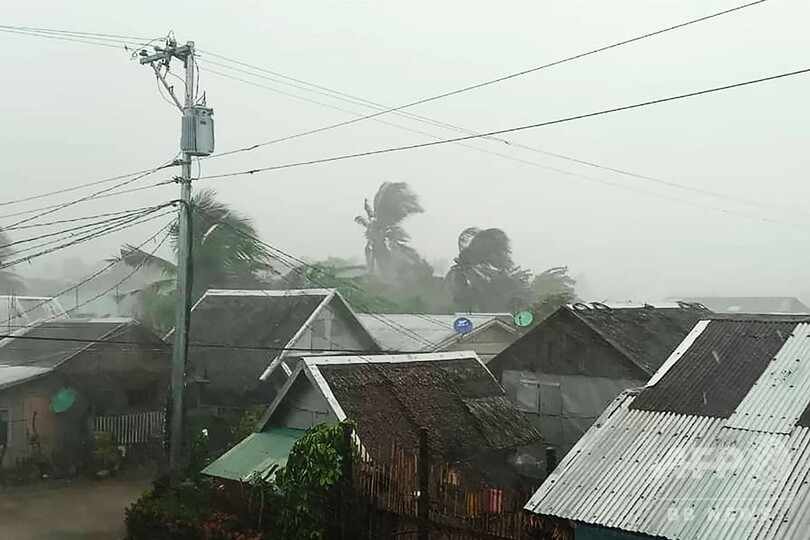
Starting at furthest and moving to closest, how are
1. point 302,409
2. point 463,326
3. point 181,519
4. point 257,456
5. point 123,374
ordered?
point 463,326 → point 123,374 → point 302,409 → point 257,456 → point 181,519

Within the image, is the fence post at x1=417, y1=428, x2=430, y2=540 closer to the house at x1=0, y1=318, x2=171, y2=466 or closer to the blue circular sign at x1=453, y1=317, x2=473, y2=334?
the house at x1=0, y1=318, x2=171, y2=466

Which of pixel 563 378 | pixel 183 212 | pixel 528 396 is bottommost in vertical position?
pixel 528 396

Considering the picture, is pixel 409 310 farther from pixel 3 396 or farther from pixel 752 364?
pixel 752 364

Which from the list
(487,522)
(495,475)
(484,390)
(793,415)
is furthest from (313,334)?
(793,415)

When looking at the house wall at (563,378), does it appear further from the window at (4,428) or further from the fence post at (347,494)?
the window at (4,428)

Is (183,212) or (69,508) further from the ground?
(183,212)

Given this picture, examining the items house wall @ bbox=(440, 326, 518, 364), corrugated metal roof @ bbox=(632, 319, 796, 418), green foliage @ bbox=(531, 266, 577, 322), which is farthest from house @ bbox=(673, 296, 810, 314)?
corrugated metal roof @ bbox=(632, 319, 796, 418)

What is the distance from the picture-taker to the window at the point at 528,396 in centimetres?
1595

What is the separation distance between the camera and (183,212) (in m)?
14.7

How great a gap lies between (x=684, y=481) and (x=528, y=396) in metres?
8.14

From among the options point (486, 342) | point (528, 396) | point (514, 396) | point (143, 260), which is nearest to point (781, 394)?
point (528, 396)

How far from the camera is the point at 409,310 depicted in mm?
41031

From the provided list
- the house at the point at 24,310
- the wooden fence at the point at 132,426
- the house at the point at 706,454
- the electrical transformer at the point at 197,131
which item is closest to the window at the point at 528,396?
the house at the point at 706,454

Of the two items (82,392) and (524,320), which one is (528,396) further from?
(82,392)
